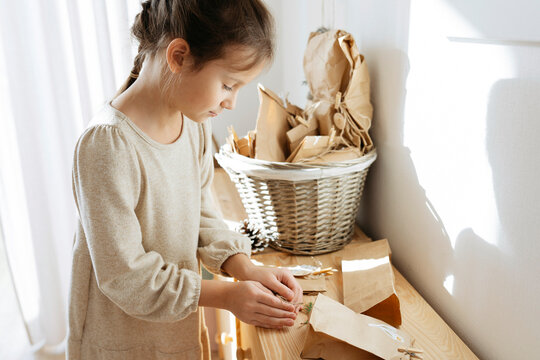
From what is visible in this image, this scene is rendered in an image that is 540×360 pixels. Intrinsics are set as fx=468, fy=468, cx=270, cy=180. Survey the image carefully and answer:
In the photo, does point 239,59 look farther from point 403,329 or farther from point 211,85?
point 403,329

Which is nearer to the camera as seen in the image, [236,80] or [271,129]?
[236,80]

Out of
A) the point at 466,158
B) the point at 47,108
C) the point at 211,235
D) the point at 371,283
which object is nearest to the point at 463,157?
the point at 466,158

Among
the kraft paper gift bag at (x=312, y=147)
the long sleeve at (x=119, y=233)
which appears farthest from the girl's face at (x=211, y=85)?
the kraft paper gift bag at (x=312, y=147)

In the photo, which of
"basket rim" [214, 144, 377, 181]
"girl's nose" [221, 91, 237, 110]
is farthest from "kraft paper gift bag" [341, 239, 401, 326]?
"girl's nose" [221, 91, 237, 110]

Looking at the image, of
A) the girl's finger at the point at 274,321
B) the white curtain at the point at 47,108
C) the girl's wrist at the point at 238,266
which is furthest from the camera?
the white curtain at the point at 47,108

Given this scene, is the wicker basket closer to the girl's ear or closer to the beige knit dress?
the beige knit dress

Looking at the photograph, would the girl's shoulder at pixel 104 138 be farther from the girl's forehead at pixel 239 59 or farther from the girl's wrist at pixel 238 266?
the girl's wrist at pixel 238 266

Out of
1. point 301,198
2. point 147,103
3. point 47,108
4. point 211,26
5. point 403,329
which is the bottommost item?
point 403,329

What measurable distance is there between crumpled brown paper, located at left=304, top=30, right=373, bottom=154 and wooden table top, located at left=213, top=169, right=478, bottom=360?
27 cm

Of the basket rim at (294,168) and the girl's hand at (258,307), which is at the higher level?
the basket rim at (294,168)

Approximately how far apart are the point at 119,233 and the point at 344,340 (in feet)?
1.15

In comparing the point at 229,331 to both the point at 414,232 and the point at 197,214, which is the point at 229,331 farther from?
the point at 414,232

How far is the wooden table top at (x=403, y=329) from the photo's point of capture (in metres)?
0.70

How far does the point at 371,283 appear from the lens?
0.81 meters
